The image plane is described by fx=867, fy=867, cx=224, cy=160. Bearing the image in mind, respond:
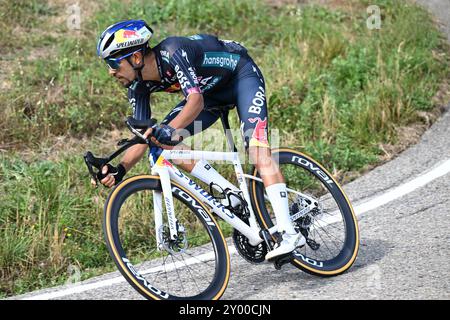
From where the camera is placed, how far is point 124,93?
10266 millimetres

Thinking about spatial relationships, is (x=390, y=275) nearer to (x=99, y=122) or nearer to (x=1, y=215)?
(x=1, y=215)

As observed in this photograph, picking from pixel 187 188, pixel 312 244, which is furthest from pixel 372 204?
pixel 187 188

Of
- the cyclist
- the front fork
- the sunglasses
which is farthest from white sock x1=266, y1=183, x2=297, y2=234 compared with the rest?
the sunglasses

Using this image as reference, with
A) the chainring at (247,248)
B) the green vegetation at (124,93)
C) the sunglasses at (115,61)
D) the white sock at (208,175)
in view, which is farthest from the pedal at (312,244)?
the sunglasses at (115,61)

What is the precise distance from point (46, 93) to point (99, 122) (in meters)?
0.76

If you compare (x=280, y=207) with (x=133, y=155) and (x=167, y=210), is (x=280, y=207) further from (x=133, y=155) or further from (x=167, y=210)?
(x=133, y=155)

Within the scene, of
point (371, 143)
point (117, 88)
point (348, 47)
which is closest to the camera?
point (371, 143)

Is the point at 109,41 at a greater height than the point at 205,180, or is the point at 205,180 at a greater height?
the point at 109,41

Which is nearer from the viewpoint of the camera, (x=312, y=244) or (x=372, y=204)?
(x=312, y=244)

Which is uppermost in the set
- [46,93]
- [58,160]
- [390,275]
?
[46,93]

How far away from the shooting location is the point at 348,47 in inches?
440

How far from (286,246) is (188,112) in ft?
3.90

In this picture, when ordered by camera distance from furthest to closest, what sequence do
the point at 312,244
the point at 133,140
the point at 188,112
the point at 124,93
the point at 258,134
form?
the point at 124,93 → the point at 312,244 → the point at 258,134 → the point at 188,112 → the point at 133,140

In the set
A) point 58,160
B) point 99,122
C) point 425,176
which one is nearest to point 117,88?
point 99,122
